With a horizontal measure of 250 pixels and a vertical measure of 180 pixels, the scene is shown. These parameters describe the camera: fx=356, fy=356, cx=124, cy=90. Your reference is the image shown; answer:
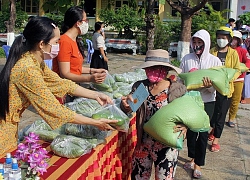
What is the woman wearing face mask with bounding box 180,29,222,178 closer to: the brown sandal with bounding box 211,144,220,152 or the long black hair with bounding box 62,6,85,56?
the brown sandal with bounding box 211,144,220,152

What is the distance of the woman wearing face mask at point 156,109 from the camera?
272 cm

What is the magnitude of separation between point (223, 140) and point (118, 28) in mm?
12861

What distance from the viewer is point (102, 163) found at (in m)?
2.73

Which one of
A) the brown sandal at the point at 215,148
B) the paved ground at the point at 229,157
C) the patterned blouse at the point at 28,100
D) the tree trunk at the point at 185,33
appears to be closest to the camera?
the patterned blouse at the point at 28,100

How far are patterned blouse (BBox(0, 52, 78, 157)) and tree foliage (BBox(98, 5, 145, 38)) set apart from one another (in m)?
15.4

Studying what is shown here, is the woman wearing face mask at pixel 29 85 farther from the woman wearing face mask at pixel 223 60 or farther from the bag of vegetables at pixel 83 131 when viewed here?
the woman wearing face mask at pixel 223 60

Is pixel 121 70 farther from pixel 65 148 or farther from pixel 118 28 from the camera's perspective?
pixel 65 148

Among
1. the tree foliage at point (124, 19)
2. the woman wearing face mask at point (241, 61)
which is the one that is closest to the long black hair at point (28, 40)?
the woman wearing face mask at point (241, 61)

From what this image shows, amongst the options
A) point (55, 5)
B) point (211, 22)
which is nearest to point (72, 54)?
point (55, 5)

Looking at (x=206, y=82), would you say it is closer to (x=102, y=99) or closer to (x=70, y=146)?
(x=102, y=99)

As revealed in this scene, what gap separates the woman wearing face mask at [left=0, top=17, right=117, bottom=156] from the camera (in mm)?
2039

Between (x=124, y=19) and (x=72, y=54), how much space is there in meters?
14.3

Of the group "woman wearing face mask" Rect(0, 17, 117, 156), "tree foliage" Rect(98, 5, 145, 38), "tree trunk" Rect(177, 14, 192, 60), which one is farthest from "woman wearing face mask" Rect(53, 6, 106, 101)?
"tree foliage" Rect(98, 5, 145, 38)

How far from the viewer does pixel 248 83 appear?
7680 mm
